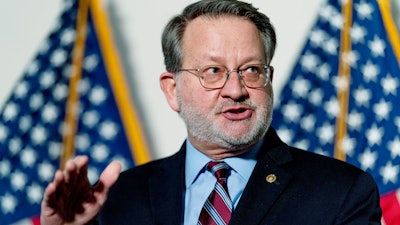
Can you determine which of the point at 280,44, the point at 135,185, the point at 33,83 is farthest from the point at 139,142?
the point at 135,185

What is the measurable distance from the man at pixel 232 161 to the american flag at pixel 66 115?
0.91 metres

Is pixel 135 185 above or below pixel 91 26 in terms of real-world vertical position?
below

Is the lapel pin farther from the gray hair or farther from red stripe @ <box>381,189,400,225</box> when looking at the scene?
red stripe @ <box>381,189,400,225</box>

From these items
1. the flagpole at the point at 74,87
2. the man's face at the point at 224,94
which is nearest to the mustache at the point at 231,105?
the man's face at the point at 224,94

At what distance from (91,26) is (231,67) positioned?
1.28 meters

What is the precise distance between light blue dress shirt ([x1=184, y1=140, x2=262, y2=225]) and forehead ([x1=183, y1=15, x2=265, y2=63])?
238mm

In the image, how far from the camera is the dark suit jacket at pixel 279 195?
1668 mm

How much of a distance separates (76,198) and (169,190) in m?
0.40

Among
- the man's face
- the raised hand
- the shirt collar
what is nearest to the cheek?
the man's face

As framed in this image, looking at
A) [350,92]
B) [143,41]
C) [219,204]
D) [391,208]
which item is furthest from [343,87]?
[219,204]

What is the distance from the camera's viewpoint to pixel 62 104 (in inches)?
111

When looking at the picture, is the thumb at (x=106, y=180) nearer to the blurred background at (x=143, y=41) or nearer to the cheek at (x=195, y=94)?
the cheek at (x=195, y=94)

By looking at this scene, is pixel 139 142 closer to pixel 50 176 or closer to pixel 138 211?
pixel 50 176

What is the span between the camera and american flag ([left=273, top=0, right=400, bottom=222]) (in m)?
2.74
